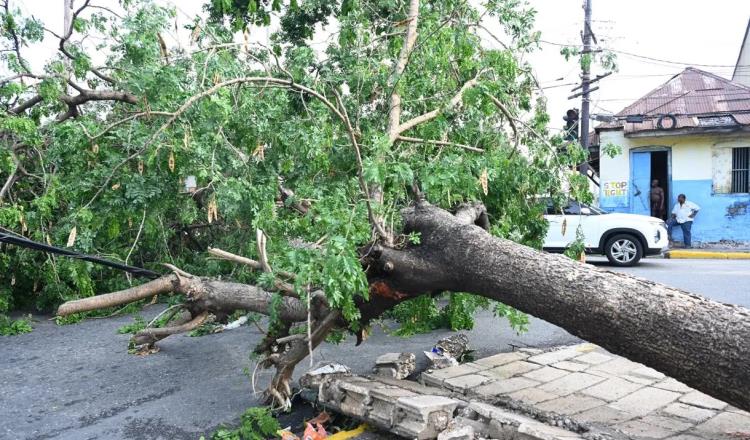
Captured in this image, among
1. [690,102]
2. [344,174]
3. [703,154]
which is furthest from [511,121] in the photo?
[690,102]

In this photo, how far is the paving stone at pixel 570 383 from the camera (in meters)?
4.65

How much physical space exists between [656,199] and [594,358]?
11.9m

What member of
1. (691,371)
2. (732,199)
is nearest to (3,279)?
(691,371)

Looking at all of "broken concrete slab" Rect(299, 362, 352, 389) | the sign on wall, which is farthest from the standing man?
"broken concrete slab" Rect(299, 362, 352, 389)

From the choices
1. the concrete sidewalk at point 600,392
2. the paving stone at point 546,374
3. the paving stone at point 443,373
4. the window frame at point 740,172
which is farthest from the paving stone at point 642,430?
the window frame at point 740,172

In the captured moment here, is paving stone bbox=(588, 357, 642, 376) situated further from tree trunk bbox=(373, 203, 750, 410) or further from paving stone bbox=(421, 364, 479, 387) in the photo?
tree trunk bbox=(373, 203, 750, 410)

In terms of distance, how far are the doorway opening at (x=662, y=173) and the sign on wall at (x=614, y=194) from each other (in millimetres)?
826

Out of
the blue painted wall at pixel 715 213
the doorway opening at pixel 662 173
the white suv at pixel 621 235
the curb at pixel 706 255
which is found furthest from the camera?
the doorway opening at pixel 662 173

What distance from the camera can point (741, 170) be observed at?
15742mm

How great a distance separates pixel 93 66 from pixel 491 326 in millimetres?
5226

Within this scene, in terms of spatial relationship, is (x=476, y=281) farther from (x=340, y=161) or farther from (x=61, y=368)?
(x=61, y=368)

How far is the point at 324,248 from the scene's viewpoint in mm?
3223

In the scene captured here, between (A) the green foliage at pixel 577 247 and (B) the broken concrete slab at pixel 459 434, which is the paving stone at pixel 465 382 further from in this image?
(A) the green foliage at pixel 577 247

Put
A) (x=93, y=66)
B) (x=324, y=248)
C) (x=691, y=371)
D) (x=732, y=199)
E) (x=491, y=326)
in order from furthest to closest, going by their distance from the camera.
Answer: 1. (x=732, y=199)
2. (x=491, y=326)
3. (x=93, y=66)
4. (x=324, y=248)
5. (x=691, y=371)
